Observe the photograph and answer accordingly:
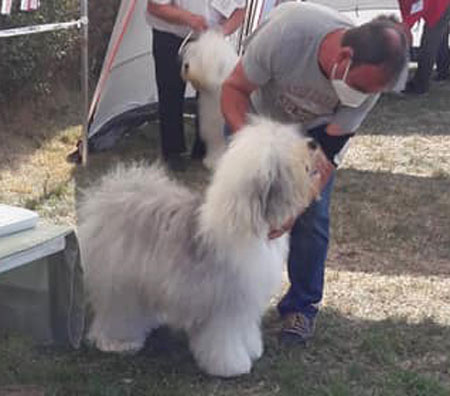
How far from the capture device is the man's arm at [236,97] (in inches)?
126

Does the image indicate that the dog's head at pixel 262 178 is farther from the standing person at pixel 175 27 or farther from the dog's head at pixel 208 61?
the standing person at pixel 175 27

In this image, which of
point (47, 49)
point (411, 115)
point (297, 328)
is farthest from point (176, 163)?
point (411, 115)

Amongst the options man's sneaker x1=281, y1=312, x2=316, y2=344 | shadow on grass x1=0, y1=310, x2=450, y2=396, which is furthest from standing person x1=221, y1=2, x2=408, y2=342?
shadow on grass x1=0, y1=310, x2=450, y2=396

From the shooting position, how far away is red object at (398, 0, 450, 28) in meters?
6.31

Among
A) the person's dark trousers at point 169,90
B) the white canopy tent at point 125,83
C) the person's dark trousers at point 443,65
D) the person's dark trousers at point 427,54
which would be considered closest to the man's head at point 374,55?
the person's dark trousers at point 169,90

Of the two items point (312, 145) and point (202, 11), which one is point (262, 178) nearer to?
point (312, 145)

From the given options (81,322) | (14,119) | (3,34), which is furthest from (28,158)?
(81,322)

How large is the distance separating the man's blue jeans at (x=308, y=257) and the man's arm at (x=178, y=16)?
211 centimetres

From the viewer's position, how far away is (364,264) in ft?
15.4

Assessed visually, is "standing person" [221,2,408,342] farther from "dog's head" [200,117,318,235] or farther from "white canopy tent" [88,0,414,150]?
"white canopy tent" [88,0,414,150]

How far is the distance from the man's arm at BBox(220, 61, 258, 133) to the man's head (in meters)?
0.42

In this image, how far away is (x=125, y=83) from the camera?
6.84 m

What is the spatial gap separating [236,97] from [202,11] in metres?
2.39

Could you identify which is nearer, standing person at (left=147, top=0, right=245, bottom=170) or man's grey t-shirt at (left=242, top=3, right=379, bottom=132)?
man's grey t-shirt at (left=242, top=3, right=379, bottom=132)
